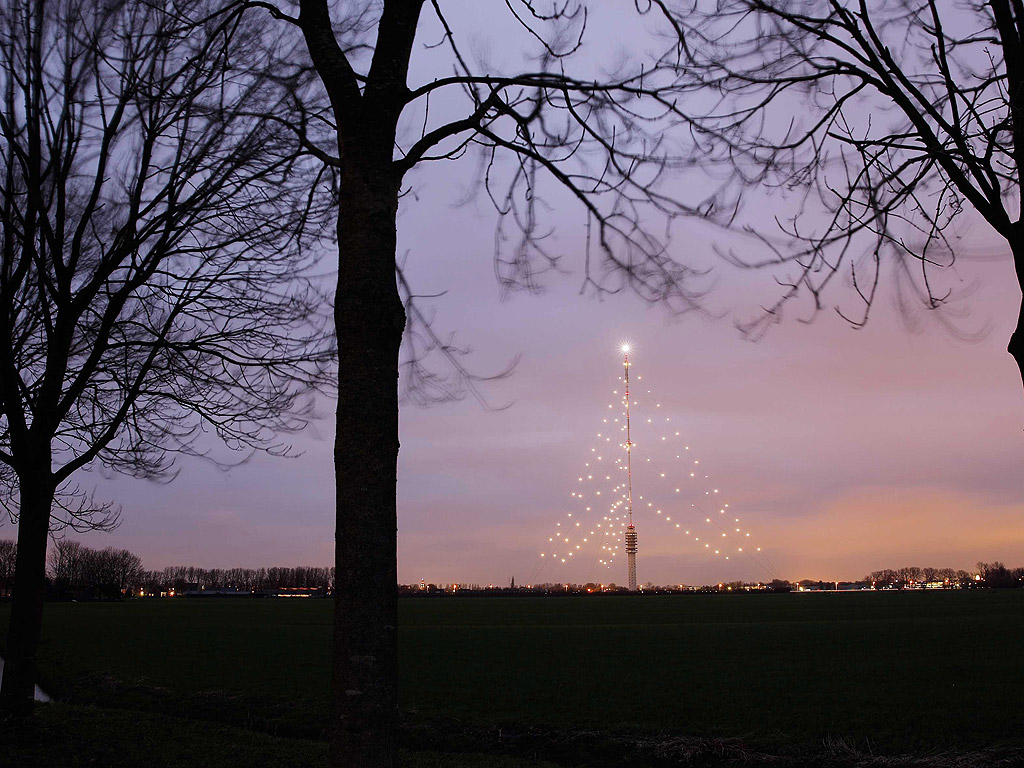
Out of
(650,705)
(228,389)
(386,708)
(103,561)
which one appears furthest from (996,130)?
(103,561)

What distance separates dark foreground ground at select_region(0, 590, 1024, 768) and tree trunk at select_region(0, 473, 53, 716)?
15.3 inches

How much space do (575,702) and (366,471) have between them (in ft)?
46.5

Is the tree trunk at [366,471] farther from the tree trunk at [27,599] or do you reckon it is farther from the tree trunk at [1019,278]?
the tree trunk at [27,599]

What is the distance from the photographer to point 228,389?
385 inches

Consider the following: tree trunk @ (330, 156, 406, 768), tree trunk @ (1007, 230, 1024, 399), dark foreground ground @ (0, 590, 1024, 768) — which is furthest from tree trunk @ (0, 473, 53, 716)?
tree trunk @ (1007, 230, 1024, 399)

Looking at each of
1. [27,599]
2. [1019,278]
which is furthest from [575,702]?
[1019,278]

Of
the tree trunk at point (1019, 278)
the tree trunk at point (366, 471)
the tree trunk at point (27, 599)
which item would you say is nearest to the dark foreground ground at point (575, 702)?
the tree trunk at point (27, 599)

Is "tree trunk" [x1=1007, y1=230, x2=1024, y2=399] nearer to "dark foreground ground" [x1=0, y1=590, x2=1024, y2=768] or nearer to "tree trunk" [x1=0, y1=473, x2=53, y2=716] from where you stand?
"dark foreground ground" [x1=0, y1=590, x2=1024, y2=768]

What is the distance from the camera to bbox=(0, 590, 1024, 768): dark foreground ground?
10859 mm

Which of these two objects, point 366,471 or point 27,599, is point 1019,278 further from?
point 27,599

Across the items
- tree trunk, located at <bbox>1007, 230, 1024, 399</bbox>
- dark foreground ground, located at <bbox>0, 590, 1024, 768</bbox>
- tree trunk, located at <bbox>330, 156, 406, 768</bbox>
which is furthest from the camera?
dark foreground ground, located at <bbox>0, 590, 1024, 768</bbox>

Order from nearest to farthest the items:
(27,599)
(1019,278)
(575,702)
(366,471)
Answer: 1. (366,471)
2. (1019,278)
3. (27,599)
4. (575,702)

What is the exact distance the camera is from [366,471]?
355 centimetres

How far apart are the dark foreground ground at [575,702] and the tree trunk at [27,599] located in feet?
1.27
